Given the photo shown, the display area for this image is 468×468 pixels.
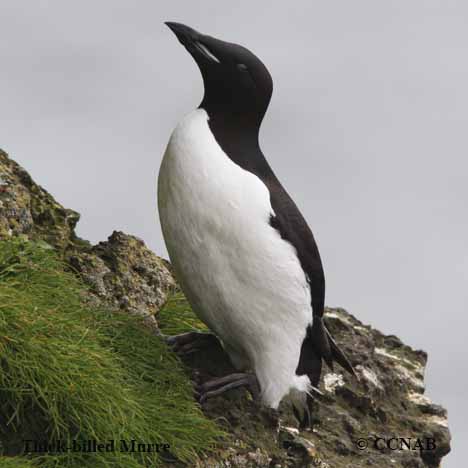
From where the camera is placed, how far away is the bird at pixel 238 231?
595 cm

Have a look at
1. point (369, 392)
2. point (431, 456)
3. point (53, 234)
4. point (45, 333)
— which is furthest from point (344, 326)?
point (45, 333)

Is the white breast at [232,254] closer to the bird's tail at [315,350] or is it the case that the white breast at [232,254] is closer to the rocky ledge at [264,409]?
the bird's tail at [315,350]

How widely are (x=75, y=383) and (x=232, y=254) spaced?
1.10 metres

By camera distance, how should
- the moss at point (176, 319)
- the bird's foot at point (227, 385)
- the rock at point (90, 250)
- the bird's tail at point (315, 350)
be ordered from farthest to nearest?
the moss at point (176, 319), the rock at point (90, 250), the bird's tail at point (315, 350), the bird's foot at point (227, 385)

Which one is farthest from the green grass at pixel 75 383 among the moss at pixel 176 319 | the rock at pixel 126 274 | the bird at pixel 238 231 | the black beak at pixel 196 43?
the black beak at pixel 196 43

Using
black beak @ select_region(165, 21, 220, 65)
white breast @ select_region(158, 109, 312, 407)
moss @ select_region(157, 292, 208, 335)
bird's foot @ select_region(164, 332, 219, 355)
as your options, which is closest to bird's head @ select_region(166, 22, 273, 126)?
black beak @ select_region(165, 21, 220, 65)

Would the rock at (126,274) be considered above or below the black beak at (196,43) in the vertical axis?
below

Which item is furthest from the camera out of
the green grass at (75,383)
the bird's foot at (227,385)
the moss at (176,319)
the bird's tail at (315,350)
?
the moss at (176,319)

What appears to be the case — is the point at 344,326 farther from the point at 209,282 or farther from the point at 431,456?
the point at 209,282

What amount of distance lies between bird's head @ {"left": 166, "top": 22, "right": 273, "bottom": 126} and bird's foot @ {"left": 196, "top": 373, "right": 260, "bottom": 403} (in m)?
1.44

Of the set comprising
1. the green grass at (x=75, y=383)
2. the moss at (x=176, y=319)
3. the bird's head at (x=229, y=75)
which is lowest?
the green grass at (x=75, y=383)

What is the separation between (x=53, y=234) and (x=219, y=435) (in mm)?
1909

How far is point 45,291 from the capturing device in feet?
20.5

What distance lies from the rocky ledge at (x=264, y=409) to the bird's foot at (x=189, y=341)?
0.05 meters
